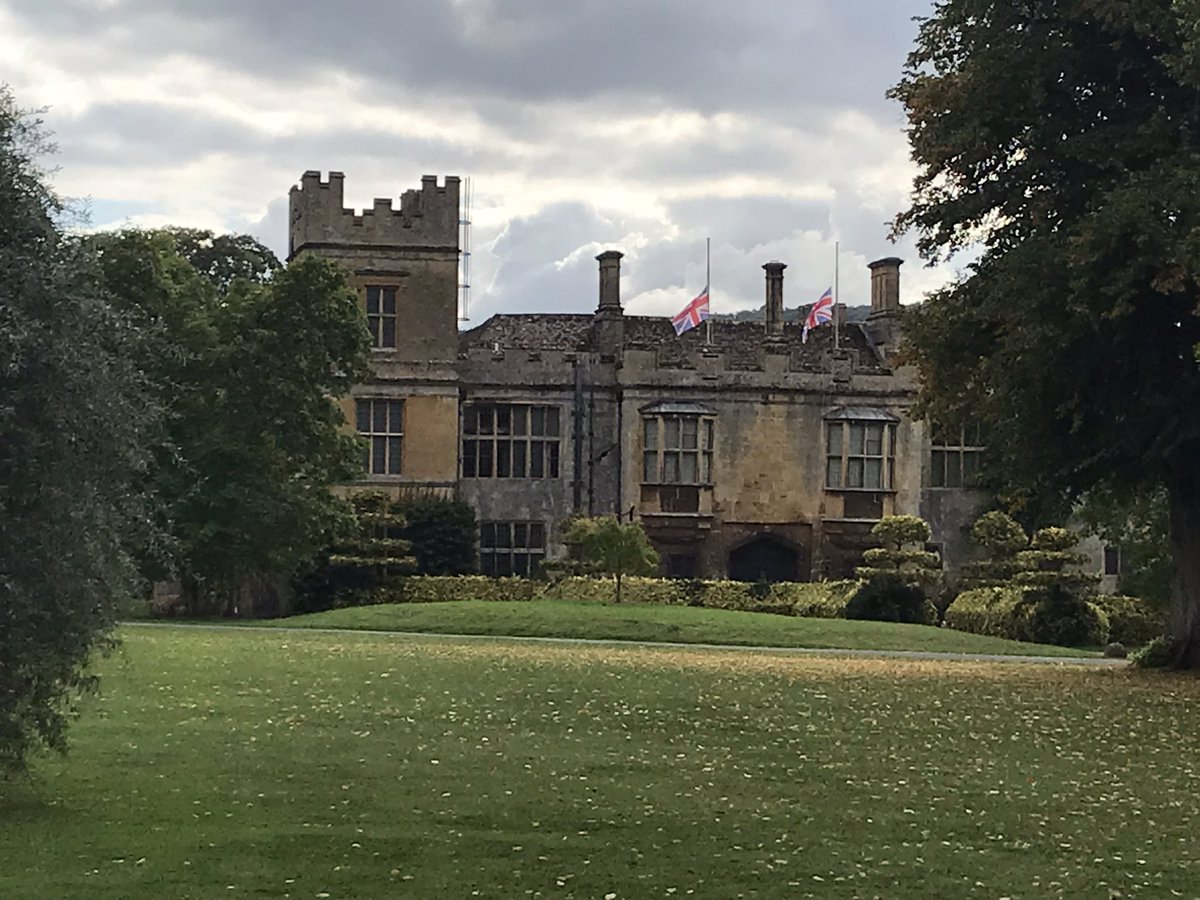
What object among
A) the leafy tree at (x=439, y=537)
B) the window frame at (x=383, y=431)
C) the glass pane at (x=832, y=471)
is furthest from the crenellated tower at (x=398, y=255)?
the glass pane at (x=832, y=471)

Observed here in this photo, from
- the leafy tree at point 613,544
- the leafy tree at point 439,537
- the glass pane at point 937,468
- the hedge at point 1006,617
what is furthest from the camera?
the glass pane at point 937,468

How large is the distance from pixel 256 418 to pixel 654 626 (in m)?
10.1

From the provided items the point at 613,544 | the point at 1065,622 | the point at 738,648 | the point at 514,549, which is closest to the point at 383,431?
the point at 514,549

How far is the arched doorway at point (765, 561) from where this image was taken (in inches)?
1866

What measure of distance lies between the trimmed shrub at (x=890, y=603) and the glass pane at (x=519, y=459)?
10.9 m

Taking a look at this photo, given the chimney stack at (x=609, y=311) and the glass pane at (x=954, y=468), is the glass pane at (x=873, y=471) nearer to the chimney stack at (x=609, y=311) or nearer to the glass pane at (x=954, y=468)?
the glass pane at (x=954, y=468)

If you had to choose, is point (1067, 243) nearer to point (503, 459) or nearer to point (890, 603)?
point (890, 603)

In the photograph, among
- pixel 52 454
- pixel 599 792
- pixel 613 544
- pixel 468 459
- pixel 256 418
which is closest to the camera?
pixel 52 454

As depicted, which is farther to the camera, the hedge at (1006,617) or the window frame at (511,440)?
the window frame at (511,440)

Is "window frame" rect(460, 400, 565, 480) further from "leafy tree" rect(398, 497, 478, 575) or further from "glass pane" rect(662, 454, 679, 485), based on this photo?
"glass pane" rect(662, 454, 679, 485)

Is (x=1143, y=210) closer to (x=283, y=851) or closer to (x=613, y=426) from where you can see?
(x=283, y=851)

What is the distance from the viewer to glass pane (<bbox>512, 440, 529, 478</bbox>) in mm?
46500

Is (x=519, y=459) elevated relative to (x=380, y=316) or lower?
lower

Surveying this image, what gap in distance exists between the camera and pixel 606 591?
1642 inches
